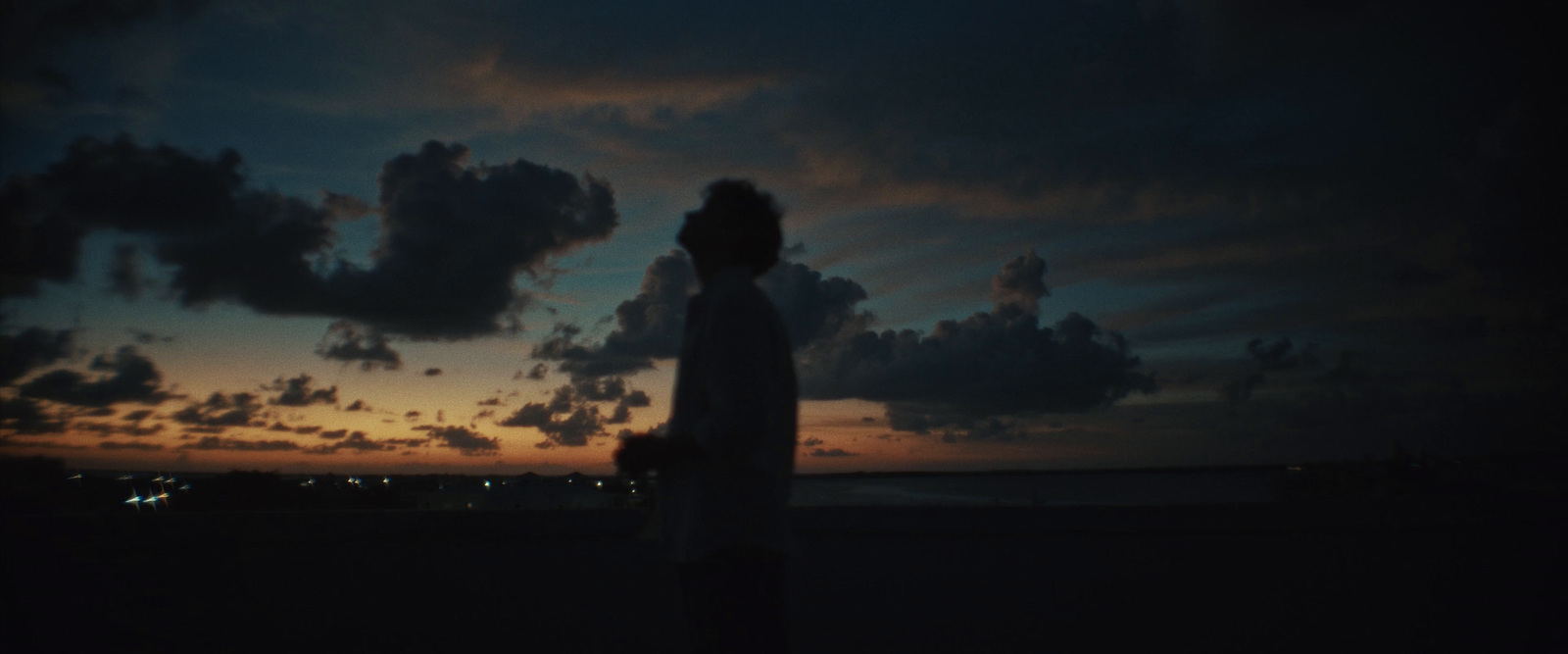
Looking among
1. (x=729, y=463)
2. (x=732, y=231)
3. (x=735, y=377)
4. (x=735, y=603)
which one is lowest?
(x=735, y=603)

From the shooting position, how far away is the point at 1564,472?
3.87 metres

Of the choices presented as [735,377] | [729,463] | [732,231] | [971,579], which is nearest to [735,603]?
[729,463]

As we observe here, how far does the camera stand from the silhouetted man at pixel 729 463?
1440mm

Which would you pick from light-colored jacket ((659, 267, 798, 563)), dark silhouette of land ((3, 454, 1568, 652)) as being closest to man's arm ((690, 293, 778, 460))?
light-colored jacket ((659, 267, 798, 563))

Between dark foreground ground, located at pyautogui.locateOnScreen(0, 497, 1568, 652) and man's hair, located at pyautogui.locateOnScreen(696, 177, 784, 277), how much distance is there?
1937mm

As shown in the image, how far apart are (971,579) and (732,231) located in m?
2.23

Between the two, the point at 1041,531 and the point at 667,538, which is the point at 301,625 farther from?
the point at 1041,531

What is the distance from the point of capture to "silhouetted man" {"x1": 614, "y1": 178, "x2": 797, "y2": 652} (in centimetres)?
144

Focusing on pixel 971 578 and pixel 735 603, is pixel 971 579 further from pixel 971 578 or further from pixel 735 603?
pixel 735 603

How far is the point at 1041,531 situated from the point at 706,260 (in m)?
2.27

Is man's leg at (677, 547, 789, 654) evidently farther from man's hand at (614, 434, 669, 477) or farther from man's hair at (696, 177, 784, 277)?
man's hair at (696, 177, 784, 277)

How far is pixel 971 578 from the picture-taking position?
3311 mm

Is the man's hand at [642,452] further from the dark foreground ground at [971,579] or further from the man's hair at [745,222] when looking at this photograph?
the dark foreground ground at [971,579]

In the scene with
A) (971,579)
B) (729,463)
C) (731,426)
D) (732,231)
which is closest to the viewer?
(731,426)
